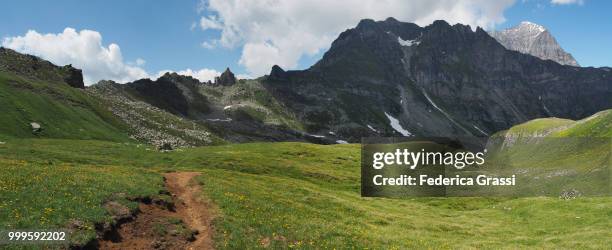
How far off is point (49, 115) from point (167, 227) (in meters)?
106

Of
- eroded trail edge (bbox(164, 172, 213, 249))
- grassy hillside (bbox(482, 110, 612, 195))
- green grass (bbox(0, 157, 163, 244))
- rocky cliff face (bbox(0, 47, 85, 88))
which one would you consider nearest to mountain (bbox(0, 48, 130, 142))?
rocky cliff face (bbox(0, 47, 85, 88))

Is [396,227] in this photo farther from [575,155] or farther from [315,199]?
[575,155]

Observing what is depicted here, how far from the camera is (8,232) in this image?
23641 mm

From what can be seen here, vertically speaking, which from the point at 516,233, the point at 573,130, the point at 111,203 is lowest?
A: the point at 516,233

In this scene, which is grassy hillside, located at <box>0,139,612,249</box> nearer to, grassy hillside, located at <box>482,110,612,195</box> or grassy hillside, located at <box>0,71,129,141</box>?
grassy hillside, located at <box>482,110,612,195</box>

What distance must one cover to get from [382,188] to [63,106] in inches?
4209

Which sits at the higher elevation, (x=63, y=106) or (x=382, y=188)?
(x=63, y=106)

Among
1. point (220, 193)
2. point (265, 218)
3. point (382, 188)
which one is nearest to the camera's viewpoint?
point (265, 218)

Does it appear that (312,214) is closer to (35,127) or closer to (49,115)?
(35,127)

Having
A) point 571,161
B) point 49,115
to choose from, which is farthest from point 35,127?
point 571,161

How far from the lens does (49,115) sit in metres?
118

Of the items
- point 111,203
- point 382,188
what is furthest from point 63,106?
point 111,203

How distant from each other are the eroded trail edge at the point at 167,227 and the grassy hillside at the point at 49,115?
6859 centimetres

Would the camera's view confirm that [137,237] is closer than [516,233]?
Yes
